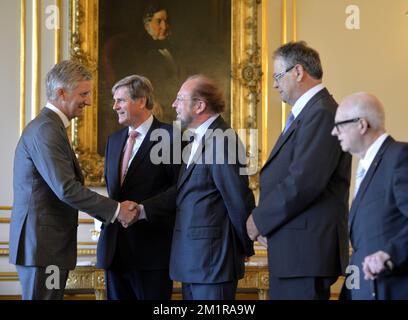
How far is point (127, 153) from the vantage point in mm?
4328

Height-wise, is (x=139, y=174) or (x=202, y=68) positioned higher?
(x=202, y=68)

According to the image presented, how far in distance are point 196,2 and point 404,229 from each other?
13.6 ft

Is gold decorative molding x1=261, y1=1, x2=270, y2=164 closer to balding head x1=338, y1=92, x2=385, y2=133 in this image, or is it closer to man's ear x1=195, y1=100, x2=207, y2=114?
man's ear x1=195, y1=100, x2=207, y2=114

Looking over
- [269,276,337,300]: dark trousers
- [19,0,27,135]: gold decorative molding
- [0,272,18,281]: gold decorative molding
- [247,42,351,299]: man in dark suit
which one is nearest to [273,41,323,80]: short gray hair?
[247,42,351,299]: man in dark suit

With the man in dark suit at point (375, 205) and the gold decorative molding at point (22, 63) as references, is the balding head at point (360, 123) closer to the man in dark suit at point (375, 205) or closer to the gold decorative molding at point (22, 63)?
the man in dark suit at point (375, 205)

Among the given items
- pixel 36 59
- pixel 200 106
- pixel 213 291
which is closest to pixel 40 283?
pixel 213 291

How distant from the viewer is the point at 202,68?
20.8ft

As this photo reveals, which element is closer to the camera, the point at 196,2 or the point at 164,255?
the point at 164,255

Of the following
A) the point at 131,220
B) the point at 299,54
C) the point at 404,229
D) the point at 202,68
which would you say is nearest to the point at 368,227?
the point at 404,229

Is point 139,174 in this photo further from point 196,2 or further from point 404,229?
point 196,2

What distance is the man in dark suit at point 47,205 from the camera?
11.9 feet

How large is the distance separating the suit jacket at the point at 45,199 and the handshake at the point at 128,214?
0.67ft

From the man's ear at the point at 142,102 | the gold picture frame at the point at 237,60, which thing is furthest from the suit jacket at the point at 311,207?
the gold picture frame at the point at 237,60

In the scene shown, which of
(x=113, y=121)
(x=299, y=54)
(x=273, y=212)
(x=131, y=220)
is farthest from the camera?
(x=113, y=121)
